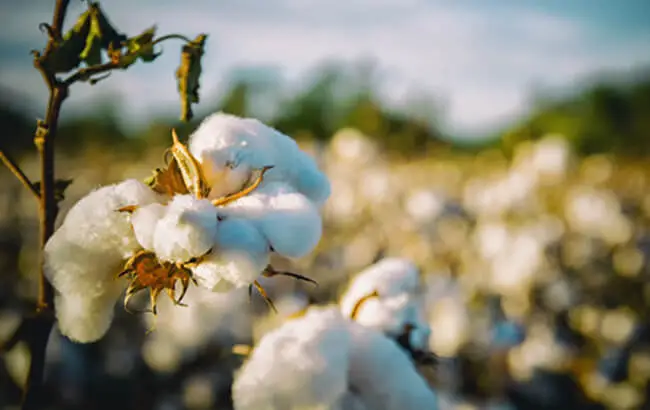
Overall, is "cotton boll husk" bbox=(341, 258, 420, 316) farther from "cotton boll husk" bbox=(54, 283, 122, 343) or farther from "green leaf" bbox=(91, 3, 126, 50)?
"green leaf" bbox=(91, 3, 126, 50)

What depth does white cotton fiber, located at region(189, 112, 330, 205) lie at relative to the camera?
1.73 feet

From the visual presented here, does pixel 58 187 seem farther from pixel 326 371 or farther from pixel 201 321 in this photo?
pixel 201 321

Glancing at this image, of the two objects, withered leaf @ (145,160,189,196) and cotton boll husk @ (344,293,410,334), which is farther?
cotton boll husk @ (344,293,410,334)

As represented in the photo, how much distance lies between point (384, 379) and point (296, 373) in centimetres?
11

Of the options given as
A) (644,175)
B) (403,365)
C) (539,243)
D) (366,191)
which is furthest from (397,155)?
(403,365)

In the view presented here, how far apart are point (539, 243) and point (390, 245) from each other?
3.06 ft

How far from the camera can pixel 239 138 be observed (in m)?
0.54

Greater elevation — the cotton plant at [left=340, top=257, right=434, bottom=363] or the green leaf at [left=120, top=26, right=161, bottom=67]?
the green leaf at [left=120, top=26, right=161, bottom=67]

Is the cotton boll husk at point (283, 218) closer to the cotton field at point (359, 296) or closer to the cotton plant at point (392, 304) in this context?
the cotton field at point (359, 296)

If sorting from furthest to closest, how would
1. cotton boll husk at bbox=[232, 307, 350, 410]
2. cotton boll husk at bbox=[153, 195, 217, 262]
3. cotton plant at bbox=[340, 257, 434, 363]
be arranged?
cotton plant at bbox=[340, 257, 434, 363] < cotton boll husk at bbox=[232, 307, 350, 410] < cotton boll husk at bbox=[153, 195, 217, 262]

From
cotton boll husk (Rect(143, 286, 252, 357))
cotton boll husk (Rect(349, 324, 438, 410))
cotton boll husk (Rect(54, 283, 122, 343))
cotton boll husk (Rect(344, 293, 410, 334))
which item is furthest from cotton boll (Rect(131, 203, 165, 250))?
cotton boll husk (Rect(143, 286, 252, 357))

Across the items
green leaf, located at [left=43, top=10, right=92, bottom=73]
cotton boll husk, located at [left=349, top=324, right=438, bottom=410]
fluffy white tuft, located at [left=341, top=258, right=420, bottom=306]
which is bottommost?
fluffy white tuft, located at [left=341, top=258, right=420, bottom=306]

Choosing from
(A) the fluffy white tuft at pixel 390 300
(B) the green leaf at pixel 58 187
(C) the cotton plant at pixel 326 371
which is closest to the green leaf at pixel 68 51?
(B) the green leaf at pixel 58 187

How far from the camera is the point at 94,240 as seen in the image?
523mm
